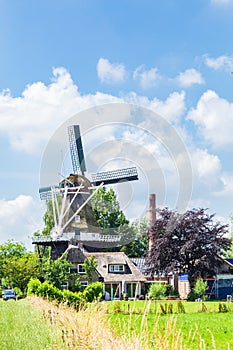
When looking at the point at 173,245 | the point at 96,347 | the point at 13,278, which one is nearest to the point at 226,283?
the point at 173,245

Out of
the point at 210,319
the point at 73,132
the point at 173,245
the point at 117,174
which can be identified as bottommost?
the point at 210,319

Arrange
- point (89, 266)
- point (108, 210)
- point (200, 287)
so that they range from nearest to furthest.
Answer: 1. point (200, 287)
2. point (89, 266)
3. point (108, 210)

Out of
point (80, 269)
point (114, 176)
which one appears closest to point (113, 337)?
point (80, 269)

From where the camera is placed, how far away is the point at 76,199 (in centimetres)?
4691

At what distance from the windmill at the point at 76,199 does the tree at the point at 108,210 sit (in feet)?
26.8

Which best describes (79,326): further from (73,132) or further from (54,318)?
(73,132)

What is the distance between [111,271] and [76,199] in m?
6.95

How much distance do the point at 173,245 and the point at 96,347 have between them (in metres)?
34.2

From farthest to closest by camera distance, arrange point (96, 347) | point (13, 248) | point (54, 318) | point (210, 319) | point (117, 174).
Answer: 1. point (13, 248)
2. point (117, 174)
3. point (210, 319)
4. point (54, 318)
5. point (96, 347)

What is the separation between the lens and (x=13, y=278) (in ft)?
150

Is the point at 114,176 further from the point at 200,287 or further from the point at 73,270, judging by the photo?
the point at 200,287

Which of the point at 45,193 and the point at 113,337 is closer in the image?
the point at 113,337

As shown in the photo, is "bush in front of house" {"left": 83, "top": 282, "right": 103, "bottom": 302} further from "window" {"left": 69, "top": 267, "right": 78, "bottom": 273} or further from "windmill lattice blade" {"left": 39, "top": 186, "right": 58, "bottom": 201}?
"windmill lattice blade" {"left": 39, "top": 186, "right": 58, "bottom": 201}

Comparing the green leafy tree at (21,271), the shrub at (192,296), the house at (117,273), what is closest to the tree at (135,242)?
the house at (117,273)
